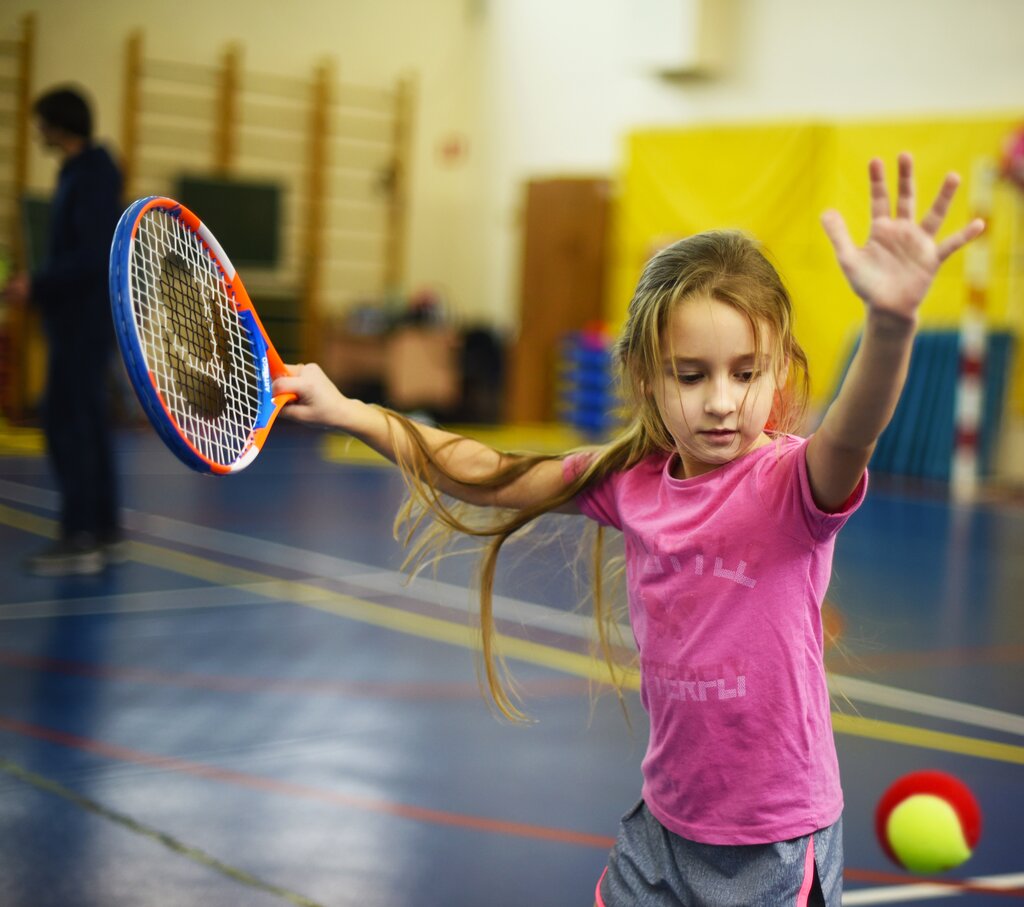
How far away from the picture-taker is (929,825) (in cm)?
245

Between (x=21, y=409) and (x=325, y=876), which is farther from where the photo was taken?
(x=21, y=409)

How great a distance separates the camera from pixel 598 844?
9.21 feet

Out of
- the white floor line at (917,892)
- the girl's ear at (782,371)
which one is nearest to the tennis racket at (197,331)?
the girl's ear at (782,371)

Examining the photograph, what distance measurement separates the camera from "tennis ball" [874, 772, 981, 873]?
2.45 meters

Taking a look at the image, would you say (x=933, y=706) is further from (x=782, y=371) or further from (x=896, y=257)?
(x=896, y=257)

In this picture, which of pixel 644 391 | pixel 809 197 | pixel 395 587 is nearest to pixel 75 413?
pixel 395 587

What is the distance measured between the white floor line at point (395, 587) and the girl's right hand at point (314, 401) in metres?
1.51

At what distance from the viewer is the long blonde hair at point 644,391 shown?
1.69 metres

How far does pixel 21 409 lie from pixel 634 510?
10055 millimetres

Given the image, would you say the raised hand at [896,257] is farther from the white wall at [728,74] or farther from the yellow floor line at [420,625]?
the white wall at [728,74]

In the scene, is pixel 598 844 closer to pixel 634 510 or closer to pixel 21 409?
pixel 634 510

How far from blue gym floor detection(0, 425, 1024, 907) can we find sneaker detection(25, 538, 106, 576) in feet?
0.31

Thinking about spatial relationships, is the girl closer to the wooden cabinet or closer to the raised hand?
the raised hand

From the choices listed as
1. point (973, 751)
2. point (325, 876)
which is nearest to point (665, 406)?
point (325, 876)
